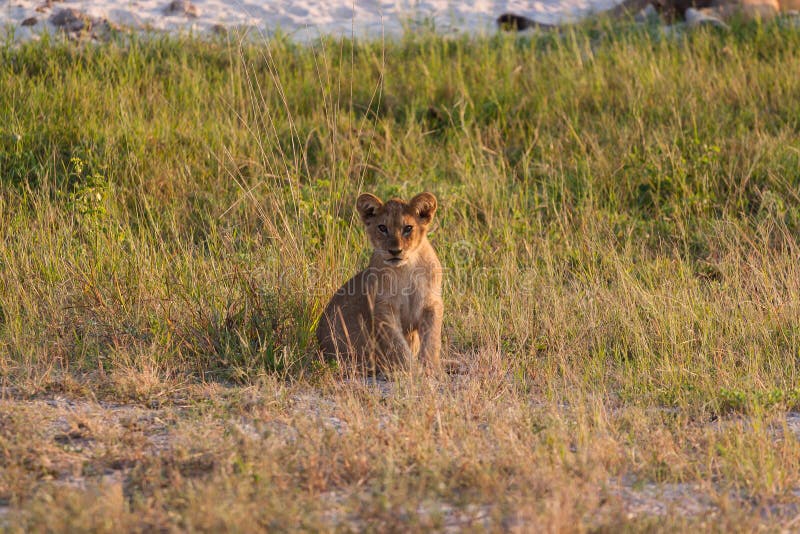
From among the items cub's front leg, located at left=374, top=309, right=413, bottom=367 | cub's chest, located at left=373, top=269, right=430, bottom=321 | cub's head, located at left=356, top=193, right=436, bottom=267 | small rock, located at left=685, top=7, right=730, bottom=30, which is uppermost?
small rock, located at left=685, top=7, right=730, bottom=30

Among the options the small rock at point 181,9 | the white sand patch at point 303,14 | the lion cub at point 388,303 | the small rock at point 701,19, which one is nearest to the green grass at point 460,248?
the lion cub at point 388,303

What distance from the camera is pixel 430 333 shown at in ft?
18.3

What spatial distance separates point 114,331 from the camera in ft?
18.6

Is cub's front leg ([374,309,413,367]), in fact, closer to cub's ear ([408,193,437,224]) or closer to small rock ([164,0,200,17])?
cub's ear ([408,193,437,224])

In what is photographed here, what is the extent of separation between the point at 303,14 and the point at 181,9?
56.3 inches

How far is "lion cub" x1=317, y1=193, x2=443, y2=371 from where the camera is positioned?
551cm

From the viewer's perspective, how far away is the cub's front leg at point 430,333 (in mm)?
5551

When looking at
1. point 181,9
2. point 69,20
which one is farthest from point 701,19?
point 69,20

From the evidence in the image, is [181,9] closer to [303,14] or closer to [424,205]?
[303,14]

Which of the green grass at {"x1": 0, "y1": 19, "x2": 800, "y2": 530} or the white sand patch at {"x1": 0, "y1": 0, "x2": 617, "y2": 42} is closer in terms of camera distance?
the green grass at {"x1": 0, "y1": 19, "x2": 800, "y2": 530}

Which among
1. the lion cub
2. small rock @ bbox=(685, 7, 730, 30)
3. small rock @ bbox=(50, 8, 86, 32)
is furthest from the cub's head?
small rock @ bbox=(685, 7, 730, 30)

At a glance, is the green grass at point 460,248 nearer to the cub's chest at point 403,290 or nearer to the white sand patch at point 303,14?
the cub's chest at point 403,290

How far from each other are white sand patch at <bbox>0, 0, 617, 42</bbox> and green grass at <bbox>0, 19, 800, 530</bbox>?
975 mm

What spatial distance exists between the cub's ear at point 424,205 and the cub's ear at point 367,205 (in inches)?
7.0
